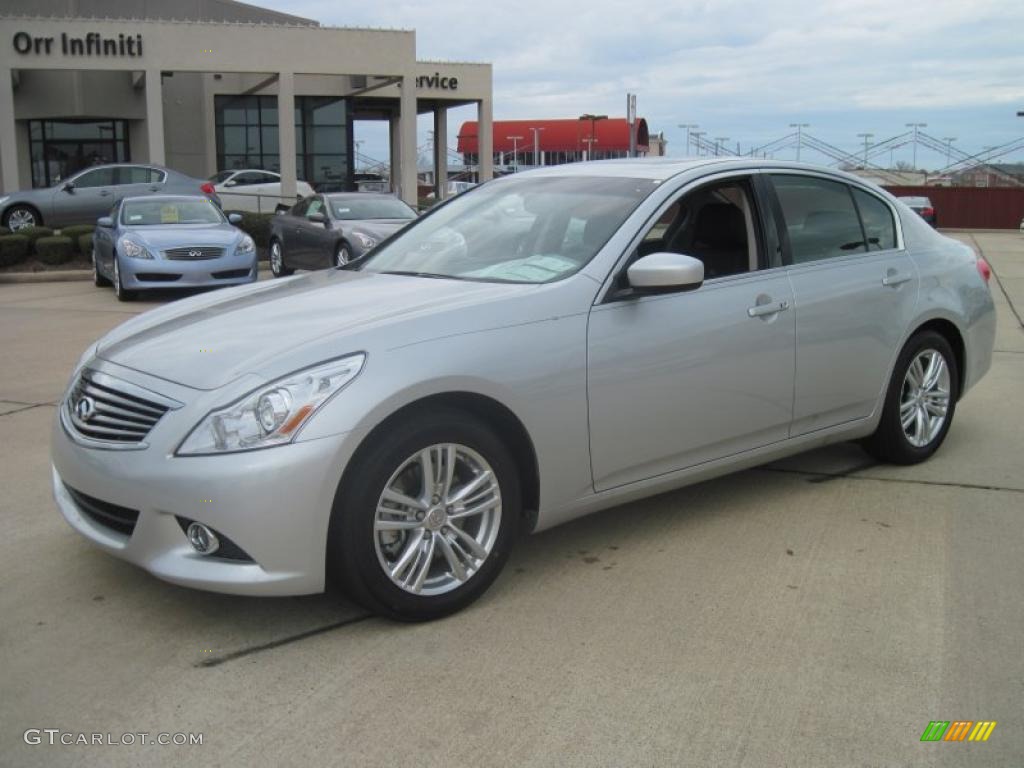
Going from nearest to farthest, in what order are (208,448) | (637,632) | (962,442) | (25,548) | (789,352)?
(208,448)
(637,632)
(25,548)
(789,352)
(962,442)

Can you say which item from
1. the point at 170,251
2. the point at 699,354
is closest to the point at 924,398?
the point at 699,354

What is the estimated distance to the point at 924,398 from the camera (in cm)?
556

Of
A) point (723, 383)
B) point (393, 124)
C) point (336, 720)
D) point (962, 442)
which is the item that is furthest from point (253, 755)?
point (393, 124)

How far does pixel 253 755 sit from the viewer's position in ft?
9.27

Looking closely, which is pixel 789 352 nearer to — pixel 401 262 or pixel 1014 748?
pixel 401 262

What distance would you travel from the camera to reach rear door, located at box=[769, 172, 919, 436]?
190 inches

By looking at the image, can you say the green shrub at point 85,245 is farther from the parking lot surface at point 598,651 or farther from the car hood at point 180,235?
the parking lot surface at point 598,651

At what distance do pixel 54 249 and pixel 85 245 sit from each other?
53 centimetres

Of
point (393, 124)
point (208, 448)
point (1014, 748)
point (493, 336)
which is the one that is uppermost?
point (393, 124)

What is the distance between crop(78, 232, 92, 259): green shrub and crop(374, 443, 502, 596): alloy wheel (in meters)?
15.7

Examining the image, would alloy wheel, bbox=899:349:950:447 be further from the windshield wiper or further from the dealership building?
the dealership building

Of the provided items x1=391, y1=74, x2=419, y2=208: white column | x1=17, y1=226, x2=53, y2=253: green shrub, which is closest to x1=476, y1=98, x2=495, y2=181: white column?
x1=391, y1=74, x2=419, y2=208: white column

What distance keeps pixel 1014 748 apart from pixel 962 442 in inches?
141

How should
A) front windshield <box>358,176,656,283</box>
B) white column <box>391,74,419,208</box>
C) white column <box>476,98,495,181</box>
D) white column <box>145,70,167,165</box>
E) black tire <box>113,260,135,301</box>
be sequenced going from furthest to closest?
white column <box>476,98,495,181</box>, white column <box>391,74,419,208</box>, white column <box>145,70,167,165</box>, black tire <box>113,260,135,301</box>, front windshield <box>358,176,656,283</box>
